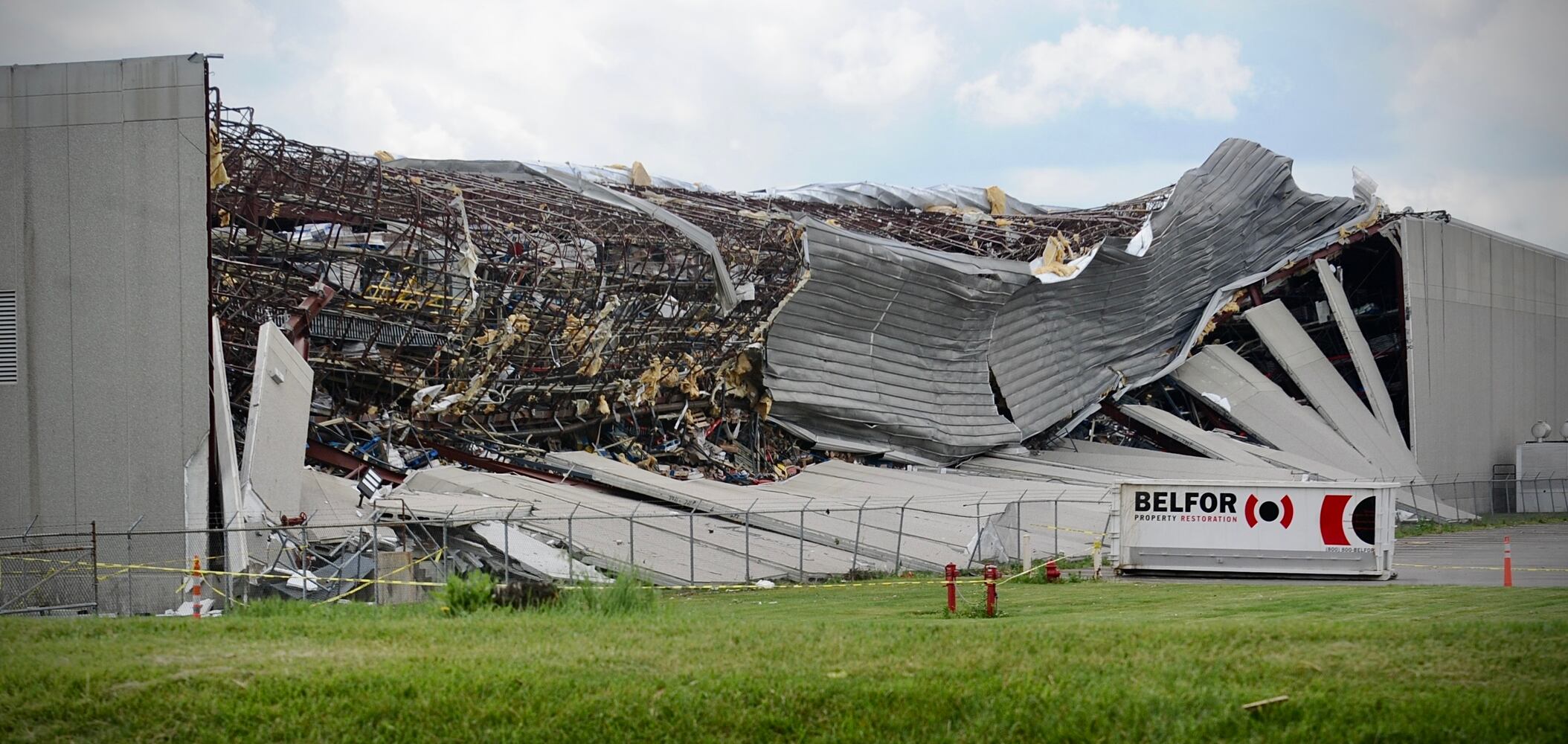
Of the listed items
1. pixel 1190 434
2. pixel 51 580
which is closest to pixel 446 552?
pixel 51 580

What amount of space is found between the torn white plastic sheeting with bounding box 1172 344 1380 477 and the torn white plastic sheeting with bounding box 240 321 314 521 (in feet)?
101

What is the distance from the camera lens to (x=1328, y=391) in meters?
46.2

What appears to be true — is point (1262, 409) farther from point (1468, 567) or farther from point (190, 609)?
point (190, 609)

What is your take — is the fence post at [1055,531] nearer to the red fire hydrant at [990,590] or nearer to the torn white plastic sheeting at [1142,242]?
the red fire hydrant at [990,590]

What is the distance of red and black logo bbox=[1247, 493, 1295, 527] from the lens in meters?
20.5

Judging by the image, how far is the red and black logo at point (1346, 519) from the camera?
791 inches

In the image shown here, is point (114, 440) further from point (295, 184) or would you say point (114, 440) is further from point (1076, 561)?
point (1076, 561)

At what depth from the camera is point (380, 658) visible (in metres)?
10.0

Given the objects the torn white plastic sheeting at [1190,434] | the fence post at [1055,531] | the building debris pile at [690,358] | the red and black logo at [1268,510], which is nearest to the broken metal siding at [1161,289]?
the building debris pile at [690,358]

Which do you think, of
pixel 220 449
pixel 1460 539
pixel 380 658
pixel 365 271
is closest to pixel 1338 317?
pixel 1460 539

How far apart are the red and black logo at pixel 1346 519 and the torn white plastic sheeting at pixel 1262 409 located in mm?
25084

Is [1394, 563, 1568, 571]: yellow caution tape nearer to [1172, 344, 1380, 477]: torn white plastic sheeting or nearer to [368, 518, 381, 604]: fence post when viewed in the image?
[368, 518, 381, 604]: fence post

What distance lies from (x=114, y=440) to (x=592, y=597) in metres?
11.0

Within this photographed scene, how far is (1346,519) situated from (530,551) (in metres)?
11.8
